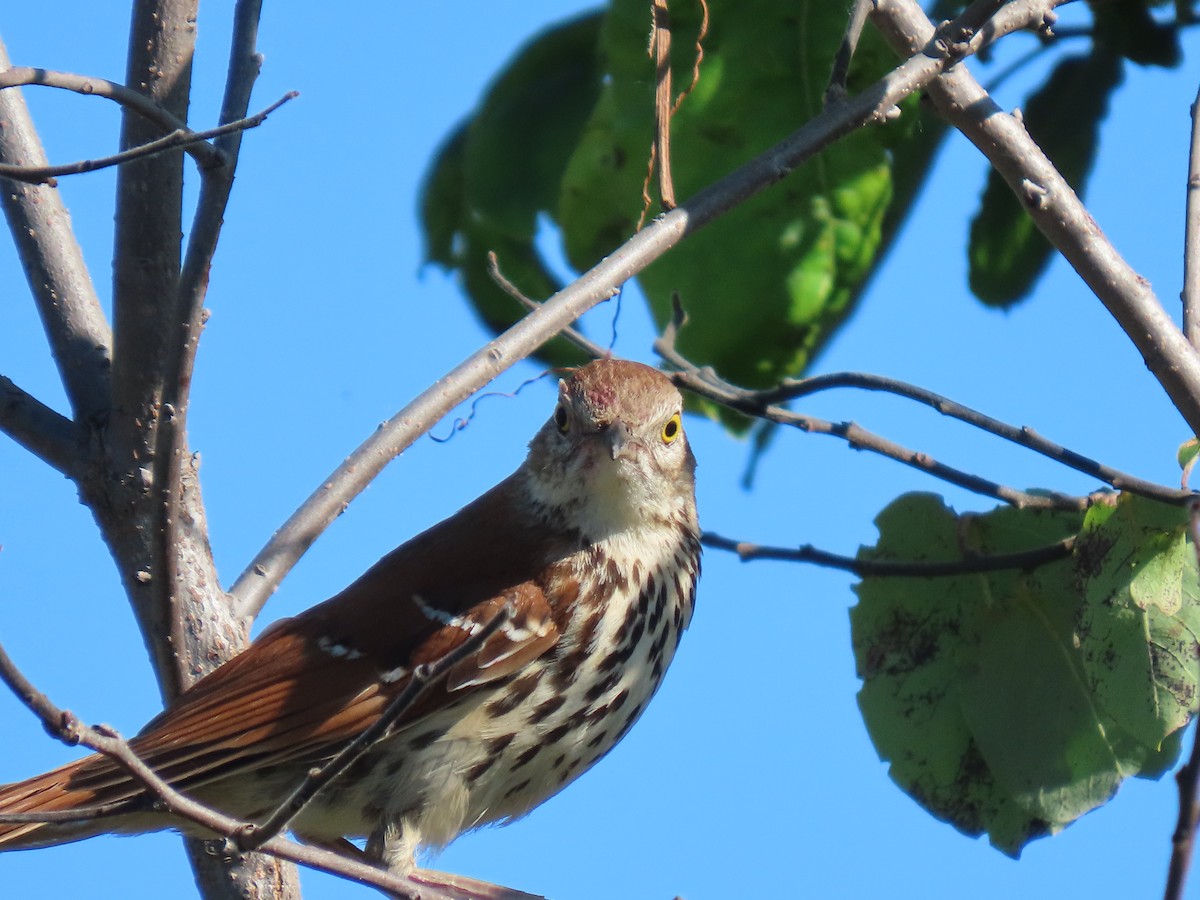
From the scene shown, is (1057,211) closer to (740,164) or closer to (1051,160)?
(740,164)

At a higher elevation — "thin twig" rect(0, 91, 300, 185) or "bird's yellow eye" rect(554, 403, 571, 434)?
"bird's yellow eye" rect(554, 403, 571, 434)

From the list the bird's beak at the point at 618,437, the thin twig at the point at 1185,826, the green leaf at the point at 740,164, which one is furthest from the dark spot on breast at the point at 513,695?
the thin twig at the point at 1185,826

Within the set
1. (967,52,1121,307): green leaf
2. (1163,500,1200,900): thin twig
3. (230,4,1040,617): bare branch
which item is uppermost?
(967,52,1121,307): green leaf

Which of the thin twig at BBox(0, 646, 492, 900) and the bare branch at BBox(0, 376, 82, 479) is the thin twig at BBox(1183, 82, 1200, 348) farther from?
the bare branch at BBox(0, 376, 82, 479)

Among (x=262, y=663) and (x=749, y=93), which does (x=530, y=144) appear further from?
(x=262, y=663)

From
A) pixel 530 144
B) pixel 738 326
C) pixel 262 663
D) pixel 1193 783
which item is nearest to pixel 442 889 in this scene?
pixel 262 663

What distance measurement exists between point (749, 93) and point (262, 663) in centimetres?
169

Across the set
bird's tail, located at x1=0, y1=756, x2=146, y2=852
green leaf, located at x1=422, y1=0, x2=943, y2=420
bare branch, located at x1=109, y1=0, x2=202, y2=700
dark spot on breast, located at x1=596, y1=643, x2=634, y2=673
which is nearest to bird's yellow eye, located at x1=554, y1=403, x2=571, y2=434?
green leaf, located at x1=422, y1=0, x2=943, y2=420

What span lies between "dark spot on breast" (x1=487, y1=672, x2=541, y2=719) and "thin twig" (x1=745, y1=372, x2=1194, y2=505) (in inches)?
31.0

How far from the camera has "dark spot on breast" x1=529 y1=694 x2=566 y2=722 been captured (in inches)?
126

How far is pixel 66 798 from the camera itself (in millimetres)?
2988

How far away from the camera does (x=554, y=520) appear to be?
355cm

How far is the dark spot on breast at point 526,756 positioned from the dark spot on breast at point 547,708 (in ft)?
0.21

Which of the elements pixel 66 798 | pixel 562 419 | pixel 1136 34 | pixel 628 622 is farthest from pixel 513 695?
pixel 1136 34
